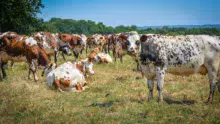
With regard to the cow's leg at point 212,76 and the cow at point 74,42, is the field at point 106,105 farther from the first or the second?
the cow at point 74,42

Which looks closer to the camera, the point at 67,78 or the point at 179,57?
the point at 179,57

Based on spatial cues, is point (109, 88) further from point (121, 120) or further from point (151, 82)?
point (121, 120)

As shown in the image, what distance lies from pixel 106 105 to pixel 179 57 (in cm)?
286

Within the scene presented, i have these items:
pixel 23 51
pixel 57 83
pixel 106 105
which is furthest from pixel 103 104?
pixel 23 51

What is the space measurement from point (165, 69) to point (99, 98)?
105 inches

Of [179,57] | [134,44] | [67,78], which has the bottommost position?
[67,78]

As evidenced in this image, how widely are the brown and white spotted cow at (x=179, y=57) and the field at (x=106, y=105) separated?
3.15 feet

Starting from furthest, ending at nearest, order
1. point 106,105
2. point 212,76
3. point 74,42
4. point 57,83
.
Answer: point 74,42, point 57,83, point 212,76, point 106,105

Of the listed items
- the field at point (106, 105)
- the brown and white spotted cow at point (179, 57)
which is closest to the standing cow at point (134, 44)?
the brown and white spotted cow at point (179, 57)

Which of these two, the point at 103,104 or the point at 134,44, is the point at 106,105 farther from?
the point at 134,44

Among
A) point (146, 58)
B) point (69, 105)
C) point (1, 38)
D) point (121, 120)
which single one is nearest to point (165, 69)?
point (146, 58)

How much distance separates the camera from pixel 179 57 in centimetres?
796

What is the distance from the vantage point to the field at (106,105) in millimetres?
6461

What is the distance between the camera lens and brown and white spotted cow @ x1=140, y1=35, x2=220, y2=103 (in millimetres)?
7914
